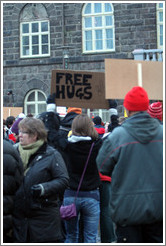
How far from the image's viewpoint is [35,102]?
18.7 m

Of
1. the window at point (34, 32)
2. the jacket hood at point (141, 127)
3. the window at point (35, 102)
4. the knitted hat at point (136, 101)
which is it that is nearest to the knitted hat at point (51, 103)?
the knitted hat at point (136, 101)

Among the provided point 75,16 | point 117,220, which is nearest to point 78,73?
point 117,220

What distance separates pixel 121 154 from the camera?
3.38m

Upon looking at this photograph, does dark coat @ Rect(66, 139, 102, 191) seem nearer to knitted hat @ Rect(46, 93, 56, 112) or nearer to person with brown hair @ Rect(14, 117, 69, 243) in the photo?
knitted hat @ Rect(46, 93, 56, 112)

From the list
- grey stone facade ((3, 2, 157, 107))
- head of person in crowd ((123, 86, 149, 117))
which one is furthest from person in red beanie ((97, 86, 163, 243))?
grey stone facade ((3, 2, 157, 107))

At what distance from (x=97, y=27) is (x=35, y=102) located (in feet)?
14.1

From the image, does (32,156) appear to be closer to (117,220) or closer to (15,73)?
(117,220)

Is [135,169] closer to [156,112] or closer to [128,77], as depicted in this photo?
[128,77]

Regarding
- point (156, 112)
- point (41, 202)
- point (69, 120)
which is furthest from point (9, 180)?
point (69, 120)

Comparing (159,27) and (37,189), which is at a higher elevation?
(159,27)

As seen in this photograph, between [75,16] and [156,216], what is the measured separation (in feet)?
52.0

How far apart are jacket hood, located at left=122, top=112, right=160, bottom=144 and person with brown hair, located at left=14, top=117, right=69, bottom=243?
0.90 m

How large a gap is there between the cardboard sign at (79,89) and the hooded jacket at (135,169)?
4.11 feet

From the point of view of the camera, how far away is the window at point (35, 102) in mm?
18672
